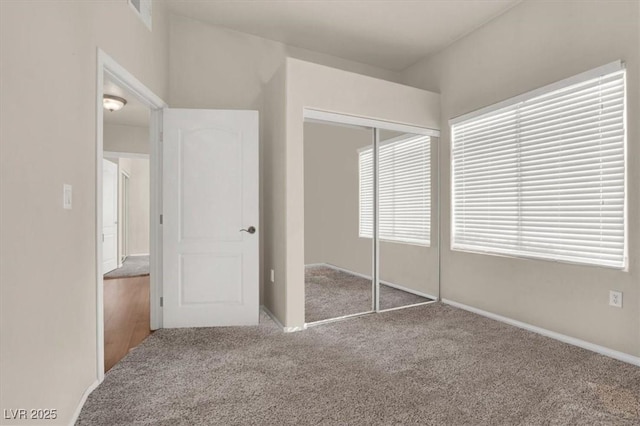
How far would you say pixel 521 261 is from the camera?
3.25m

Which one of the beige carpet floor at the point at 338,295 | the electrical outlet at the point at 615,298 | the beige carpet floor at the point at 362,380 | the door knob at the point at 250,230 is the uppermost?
the door knob at the point at 250,230

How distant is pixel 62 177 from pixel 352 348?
7.31ft

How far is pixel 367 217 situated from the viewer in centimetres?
368

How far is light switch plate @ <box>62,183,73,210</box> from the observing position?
5.75 ft

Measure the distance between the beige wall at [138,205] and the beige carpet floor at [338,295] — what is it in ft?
21.3

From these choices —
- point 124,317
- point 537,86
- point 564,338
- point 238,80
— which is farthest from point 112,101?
point 564,338

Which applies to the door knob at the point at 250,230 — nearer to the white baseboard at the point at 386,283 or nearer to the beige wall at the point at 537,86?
the white baseboard at the point at 386,283

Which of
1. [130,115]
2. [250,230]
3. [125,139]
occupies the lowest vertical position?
[250,230]

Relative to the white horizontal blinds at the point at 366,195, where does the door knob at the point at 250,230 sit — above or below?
below

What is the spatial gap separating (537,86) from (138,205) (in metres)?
8.33

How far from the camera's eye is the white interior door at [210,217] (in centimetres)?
321

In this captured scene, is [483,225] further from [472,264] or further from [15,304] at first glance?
[15,304]

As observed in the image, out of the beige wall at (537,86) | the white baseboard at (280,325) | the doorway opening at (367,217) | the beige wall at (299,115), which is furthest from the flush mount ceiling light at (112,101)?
the beige wall at (537,86)

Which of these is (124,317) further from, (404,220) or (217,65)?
(404,220)
